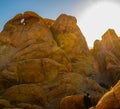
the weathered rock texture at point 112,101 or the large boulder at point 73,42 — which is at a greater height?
the large boulder at point 73,42

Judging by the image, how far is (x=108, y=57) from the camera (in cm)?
7819

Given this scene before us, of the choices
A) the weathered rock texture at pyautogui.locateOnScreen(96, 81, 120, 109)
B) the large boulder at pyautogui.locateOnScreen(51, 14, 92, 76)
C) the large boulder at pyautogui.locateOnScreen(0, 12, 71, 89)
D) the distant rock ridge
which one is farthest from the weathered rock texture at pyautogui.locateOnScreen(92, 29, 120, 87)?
the weathered rock texture at pyautogui.locateOnScreen(96, 81, 120, 109)

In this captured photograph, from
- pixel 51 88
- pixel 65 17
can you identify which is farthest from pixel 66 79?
pixel 65 17

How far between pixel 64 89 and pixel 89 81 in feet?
30.1

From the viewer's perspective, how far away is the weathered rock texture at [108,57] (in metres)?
71.5

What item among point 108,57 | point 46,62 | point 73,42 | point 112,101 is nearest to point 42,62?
point 46,62

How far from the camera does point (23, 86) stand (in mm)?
52938

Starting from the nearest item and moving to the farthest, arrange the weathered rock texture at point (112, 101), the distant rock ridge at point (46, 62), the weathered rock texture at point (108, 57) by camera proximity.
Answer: the weathered rock texture at point (112, 101)
the distant rock ridge at point (46, 62)
the weathered rock texture at point (108, 57)

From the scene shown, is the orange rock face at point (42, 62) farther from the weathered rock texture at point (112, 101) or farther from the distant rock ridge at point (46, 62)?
the weathered rock texture at point (112, 101)

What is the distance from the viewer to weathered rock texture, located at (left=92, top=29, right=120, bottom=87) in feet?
235

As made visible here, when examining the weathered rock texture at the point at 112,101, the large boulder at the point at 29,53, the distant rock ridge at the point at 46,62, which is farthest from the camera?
the large boulder at the point at 29,53

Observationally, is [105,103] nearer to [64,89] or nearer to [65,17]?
[64,89]

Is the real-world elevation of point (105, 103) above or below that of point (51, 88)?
below

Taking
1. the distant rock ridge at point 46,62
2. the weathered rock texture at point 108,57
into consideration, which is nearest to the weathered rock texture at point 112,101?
the distant rock ridge at point 46,62
